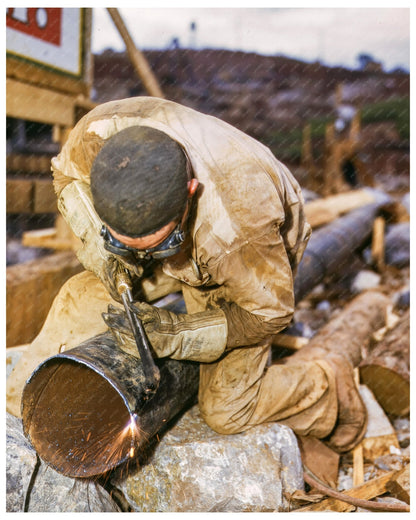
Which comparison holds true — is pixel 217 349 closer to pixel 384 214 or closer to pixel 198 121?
pixel 198 121

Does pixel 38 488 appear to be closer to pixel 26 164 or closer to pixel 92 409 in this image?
pixel 92 409

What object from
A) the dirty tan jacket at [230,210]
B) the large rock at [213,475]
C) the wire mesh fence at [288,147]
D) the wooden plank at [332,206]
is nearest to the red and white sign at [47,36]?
the wire mesh fence at [288,147]

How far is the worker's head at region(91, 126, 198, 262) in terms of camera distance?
186 centimetres

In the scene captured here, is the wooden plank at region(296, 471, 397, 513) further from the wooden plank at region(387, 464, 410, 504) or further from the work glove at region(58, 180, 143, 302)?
the work glove at region(58, 180, 143, 302)

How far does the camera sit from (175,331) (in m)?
2.43

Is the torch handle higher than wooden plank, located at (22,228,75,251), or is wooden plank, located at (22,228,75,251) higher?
the torch handle

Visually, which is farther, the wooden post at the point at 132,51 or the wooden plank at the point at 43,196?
the wooden plank at the point at 43,196

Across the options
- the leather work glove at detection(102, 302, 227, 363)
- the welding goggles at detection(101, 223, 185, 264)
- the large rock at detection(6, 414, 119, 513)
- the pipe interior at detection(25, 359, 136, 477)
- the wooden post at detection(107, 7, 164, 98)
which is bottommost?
the large rock at detection(6, 414, 119, 513)

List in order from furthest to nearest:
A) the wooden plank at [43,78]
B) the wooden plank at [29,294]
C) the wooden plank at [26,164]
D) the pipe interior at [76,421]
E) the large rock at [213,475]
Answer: the wooden plank at [26,164]
the wooden plank at [43,78]
the wooden plank at [29,294]
the large rock at [213,475]
the pipe interior at [76,421]

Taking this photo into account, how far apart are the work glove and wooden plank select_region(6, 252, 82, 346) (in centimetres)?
185

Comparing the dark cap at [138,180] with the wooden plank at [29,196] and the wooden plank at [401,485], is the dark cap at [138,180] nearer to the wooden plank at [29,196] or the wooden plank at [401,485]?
the wooden plank at [401,485]

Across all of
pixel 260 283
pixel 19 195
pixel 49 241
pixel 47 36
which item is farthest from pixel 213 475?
pixel 47 36

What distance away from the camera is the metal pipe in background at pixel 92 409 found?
90.4 inches

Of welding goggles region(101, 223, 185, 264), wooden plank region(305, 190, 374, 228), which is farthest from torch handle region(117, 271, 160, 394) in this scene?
wooden plank region(305, 190, 374, 228)
